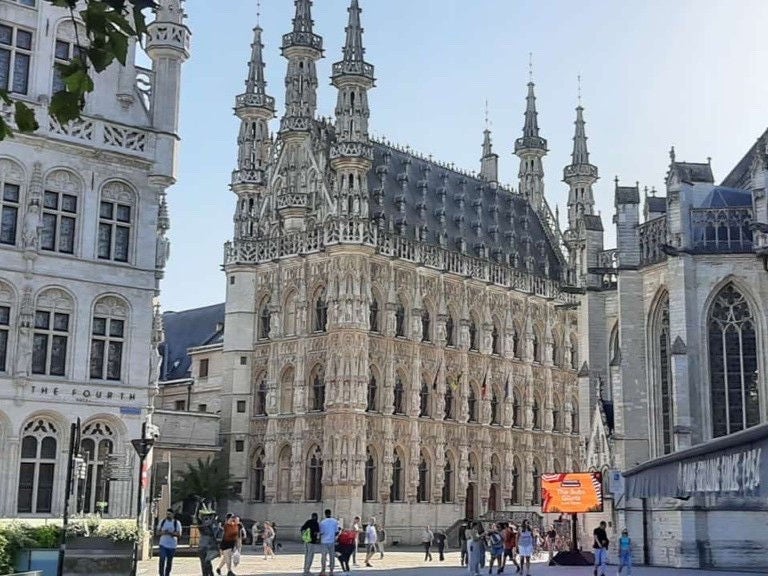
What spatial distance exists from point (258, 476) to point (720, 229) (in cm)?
2925

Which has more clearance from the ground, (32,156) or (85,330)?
(32,156)

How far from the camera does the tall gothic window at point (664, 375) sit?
3831 centimetres

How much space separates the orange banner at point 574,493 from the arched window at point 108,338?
16249mm

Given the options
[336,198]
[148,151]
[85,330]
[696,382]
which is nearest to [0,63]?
[148,151]

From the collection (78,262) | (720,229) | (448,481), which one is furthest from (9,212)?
(448,481)

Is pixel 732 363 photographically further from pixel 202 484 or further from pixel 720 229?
pixel 202 484

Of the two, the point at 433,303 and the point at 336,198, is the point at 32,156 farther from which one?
the point at 433,303

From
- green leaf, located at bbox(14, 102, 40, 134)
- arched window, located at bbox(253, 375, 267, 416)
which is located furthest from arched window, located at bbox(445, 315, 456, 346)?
→ green leaf, located at bbox(14, 102, 40, 134)

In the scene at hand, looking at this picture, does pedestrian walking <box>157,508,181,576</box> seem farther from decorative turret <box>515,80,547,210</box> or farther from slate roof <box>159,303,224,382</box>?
decorative turret <box>515,80,547,210</box>

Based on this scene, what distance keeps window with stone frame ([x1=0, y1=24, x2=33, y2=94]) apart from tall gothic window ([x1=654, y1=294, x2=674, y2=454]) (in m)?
24.0

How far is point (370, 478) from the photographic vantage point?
53250 millimetres

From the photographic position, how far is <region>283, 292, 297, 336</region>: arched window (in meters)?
55.8

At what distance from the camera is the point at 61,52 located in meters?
27.9

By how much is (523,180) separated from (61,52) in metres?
50.6
